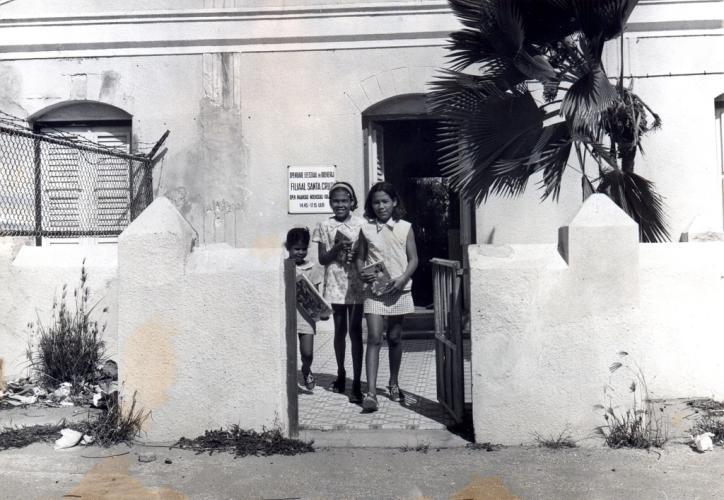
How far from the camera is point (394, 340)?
572cm

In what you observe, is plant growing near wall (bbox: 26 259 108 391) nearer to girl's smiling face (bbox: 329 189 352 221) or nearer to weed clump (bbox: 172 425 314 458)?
weed clump (bbox: 172 425 314 458)

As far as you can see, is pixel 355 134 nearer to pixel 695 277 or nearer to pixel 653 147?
pixel 653 147

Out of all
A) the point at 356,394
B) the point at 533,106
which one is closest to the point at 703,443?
the point at 356,394

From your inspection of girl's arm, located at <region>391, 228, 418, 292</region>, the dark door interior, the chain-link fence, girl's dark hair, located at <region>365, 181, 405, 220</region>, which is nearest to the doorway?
the dark door interior

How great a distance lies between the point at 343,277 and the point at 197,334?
5.15 feet

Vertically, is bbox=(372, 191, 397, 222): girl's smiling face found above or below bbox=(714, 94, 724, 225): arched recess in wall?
below

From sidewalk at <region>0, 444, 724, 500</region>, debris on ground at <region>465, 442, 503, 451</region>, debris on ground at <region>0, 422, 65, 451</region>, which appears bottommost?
sidewalk at <region>0, 444, 724, 500</region>

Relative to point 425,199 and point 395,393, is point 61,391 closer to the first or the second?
point 395,393

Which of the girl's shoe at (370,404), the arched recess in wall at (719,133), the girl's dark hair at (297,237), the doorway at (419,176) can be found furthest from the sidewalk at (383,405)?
the arched recess in wall at (719,133)

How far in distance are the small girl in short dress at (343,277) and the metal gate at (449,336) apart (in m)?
0.68

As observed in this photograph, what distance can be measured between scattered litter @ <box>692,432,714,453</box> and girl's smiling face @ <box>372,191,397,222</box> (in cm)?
270

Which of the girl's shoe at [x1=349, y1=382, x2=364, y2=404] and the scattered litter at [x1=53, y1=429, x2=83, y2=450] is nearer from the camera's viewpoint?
the scattered litter at [x1=53, y1=429, x2=83, y2=450]

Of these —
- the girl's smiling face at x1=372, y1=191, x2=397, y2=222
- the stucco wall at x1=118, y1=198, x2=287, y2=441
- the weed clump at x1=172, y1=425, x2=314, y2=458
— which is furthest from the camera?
the girl's smiling face at x1=372, y1=191, x2=397, y2=222

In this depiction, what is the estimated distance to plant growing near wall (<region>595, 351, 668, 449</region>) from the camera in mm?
4566
